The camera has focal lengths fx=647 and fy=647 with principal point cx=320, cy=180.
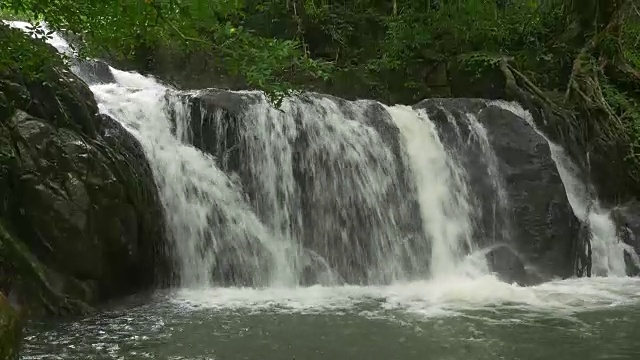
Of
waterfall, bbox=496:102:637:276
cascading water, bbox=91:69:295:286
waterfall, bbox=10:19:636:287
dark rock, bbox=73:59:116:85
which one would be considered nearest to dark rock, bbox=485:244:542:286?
waterfall, bbox=10:19:636:287

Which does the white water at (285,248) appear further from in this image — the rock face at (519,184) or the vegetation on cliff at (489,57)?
the vegetation on cliff at (489,57)

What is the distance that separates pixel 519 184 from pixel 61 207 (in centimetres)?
602

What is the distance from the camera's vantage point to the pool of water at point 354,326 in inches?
Answer: 188

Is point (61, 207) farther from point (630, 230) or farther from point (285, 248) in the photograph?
point (630, 230)

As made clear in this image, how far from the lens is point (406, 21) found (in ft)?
42.2

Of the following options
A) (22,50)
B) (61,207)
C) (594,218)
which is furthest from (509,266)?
(22,50)

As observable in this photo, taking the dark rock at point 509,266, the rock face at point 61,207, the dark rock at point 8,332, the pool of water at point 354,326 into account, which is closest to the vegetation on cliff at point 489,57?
the dark rock at point 509,266

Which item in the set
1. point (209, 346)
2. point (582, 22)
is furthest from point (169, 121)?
point (582, 22)

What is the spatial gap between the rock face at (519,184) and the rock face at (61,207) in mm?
4765

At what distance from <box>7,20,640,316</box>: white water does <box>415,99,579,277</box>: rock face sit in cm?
36

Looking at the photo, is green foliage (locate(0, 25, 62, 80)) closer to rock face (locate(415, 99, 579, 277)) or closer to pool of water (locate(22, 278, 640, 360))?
pool of water (locate(22, 278, 640, 360))

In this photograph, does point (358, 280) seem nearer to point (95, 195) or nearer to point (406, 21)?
point (95, 195)

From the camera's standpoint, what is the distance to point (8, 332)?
3426 mm

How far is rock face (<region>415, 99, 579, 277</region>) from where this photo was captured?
28.5 feet
